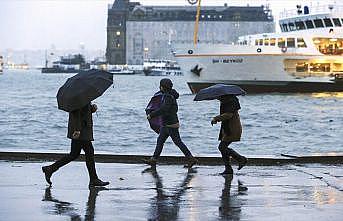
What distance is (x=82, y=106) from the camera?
10.2 m

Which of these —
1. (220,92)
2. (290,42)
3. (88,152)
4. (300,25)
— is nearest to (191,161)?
(220,92)

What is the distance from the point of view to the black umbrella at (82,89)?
1015 cm

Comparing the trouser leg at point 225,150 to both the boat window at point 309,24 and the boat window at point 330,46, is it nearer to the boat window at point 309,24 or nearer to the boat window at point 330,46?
the boat window at point 330,46

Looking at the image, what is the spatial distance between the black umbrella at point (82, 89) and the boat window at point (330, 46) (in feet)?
188

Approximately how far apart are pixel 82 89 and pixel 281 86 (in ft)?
187

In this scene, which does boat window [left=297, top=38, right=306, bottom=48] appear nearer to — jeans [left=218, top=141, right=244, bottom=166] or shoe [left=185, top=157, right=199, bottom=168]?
shoe [left=185, top=157, right=199, bottom=168]

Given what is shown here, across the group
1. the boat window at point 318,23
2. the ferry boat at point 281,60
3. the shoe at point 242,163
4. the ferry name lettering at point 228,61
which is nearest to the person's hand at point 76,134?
the shoe at point 242,163

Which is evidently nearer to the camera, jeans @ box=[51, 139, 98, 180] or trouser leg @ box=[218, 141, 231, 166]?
jeans @ box=[51, 139, 98, 180]

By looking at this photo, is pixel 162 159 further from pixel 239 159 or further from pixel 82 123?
pixel 82 123

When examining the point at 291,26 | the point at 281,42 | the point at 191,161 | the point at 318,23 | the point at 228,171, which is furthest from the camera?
the point at 291,26

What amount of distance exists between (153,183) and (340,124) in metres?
30.3

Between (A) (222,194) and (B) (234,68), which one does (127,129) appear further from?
(B) (234,68)

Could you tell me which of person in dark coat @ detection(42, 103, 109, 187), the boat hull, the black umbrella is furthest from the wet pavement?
the boat hull

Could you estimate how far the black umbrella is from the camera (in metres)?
10.1
